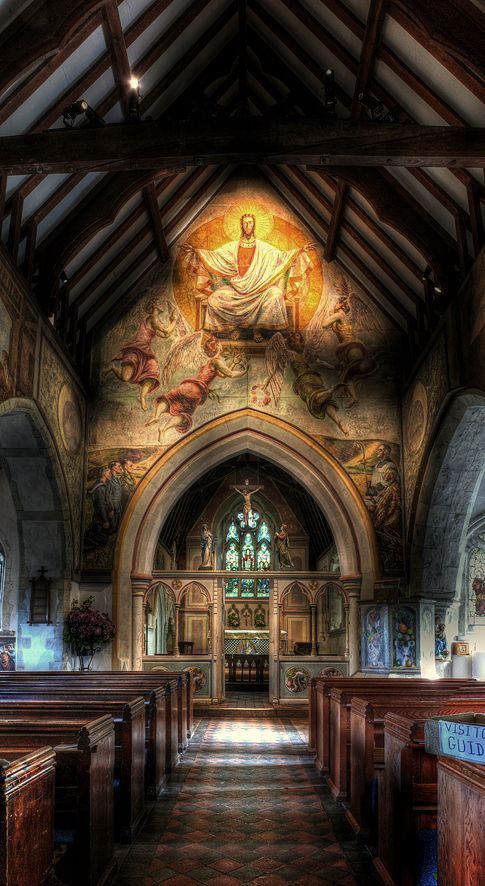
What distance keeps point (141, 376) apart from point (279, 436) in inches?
98.8

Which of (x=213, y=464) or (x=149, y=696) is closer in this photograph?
(x=149, y=696)

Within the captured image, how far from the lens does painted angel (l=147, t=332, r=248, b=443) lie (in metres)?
13.4

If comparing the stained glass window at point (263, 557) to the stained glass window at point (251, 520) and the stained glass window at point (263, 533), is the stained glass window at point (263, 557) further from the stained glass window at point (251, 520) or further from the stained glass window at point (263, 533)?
the stained glass window at point (251, 520)

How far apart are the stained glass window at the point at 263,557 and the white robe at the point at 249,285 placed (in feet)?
33.0

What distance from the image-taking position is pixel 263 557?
73.6 ft

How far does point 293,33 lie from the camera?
10.5 meters

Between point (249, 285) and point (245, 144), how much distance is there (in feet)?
19.8

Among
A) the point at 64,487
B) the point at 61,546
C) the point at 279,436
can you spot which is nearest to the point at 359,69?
the point at 279,436

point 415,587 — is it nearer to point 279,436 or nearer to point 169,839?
point 279,436

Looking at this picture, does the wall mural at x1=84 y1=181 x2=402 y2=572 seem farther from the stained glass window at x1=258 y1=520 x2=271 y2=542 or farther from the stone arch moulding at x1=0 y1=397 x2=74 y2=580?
the stained glass window at x1=258 y1=520 x2=271 y2=542

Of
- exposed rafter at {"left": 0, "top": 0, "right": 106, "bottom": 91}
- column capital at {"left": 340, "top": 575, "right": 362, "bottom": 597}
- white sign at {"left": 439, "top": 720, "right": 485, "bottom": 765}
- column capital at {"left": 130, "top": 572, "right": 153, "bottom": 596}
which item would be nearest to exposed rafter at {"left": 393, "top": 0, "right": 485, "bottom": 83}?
exposed rafter at {"left": 0, "top": 0, "right": 106, "bottom": 91}

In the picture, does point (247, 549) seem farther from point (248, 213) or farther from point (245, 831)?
point (245, 831)

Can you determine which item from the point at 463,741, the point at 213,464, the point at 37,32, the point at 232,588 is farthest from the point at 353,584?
the point at 463,741

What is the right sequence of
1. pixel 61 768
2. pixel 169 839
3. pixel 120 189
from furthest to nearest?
pixel 120 189 < pixel 169 839 < pixel 61 768
